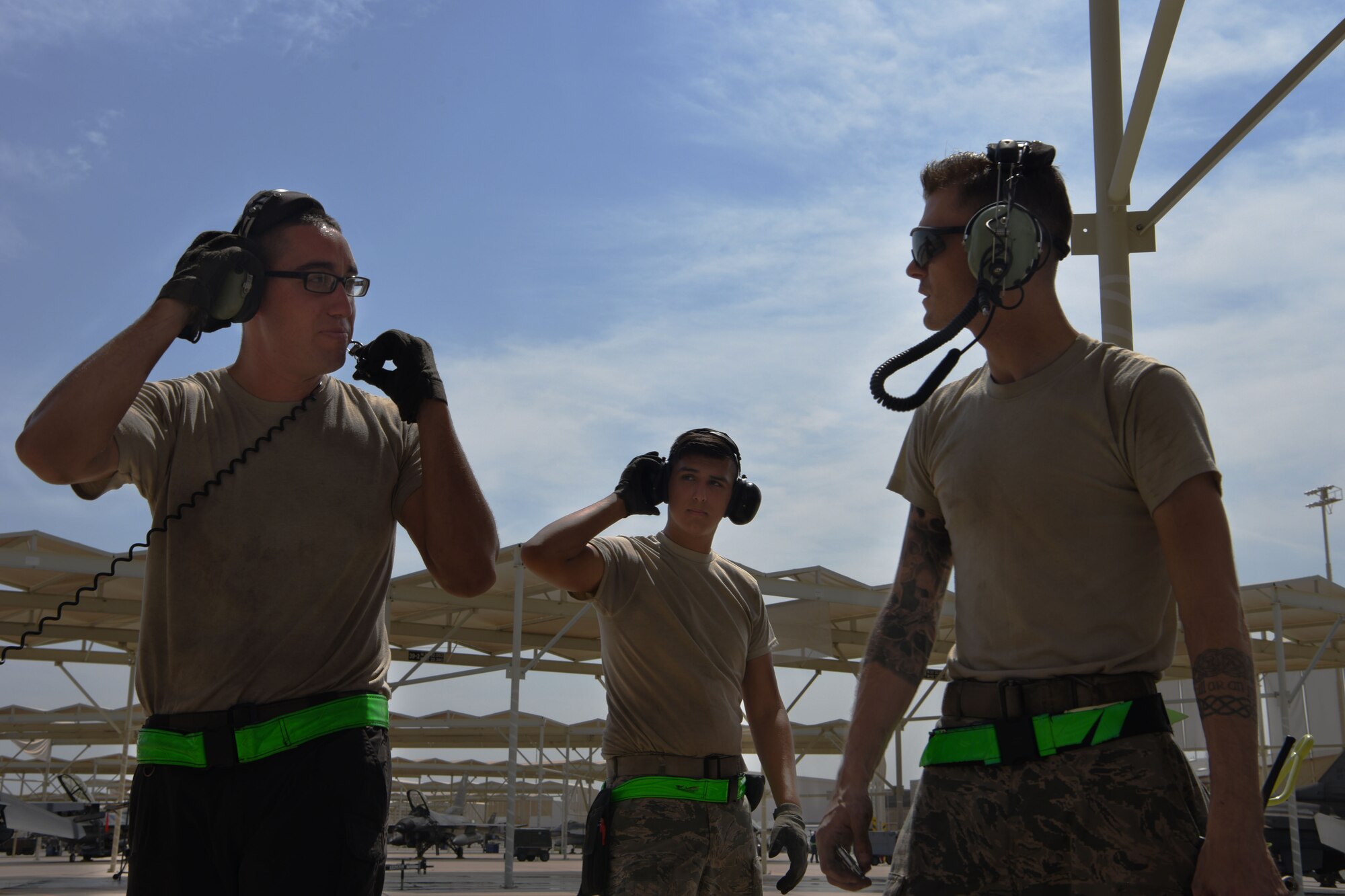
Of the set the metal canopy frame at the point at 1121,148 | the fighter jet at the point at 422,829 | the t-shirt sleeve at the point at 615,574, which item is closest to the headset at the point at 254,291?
the t-shirt sleeve at the point at 615,574

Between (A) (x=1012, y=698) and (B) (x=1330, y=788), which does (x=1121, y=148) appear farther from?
(B) (x=1330, y=788)

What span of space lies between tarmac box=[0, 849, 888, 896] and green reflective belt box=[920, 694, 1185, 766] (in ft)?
31.3

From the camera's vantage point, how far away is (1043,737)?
7.71ft

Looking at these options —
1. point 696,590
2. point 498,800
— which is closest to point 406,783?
point 498,800

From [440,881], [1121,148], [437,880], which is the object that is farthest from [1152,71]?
[437,880]

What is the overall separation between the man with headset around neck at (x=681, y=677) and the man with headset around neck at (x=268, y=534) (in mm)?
1463

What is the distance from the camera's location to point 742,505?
488 cm

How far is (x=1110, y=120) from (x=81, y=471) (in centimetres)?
406

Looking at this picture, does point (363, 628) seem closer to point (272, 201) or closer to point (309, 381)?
point (309, 381)

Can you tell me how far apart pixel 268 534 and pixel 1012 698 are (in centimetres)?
161

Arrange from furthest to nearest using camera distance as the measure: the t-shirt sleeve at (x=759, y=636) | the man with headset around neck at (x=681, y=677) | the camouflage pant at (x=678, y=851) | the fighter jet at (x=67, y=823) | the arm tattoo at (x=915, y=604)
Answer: the fighter jet at (x=67, y=823) → the t-shirt sleeve at (x=759, y=636) → the man with headset around neck at (x=681, y=677) → the camouflage pant at (x=678, y=851) → the arm tattoo at (x=915, y=604)

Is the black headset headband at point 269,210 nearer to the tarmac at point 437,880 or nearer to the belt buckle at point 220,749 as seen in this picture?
the belt buckle at point 220,749

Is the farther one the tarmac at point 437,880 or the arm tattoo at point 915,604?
the tarmac at point 437,880

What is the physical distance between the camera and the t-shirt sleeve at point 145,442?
263 cm
